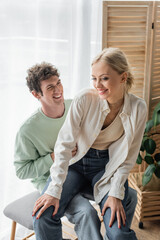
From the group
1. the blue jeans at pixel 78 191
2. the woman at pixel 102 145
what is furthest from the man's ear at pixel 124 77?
the blue jeans at pixel 78 191

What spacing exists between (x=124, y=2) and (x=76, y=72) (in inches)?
21.8

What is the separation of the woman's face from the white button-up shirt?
85mm

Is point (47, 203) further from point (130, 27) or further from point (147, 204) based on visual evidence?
point (130, 27)

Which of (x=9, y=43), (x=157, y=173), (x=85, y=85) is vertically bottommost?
(x=157, y=173)

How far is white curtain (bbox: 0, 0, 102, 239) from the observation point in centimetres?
182

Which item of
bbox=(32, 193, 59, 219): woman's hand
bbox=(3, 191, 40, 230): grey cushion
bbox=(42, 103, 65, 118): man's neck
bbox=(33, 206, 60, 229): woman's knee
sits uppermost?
bbox=(42, 103, 65, 118): man's neck

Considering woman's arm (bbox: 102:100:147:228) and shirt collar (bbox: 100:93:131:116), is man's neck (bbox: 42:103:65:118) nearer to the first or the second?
shirt collar (bbox: 100:93:131:116)

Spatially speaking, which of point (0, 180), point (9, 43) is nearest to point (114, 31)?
point (9, 43)

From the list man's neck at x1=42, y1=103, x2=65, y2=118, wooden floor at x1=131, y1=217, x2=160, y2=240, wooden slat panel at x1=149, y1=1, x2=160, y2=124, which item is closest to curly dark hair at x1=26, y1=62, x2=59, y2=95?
man's neck at x1=42, y1=103, x2=65, y2=118

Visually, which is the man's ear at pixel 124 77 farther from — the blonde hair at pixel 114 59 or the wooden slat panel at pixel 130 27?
the wooden slat panel at pixel 130 27

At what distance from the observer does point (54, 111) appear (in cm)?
174

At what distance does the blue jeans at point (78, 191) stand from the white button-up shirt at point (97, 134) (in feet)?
0.15

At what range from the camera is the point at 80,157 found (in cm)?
156

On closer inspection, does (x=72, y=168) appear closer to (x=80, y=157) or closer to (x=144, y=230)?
(x=80, y=157)
